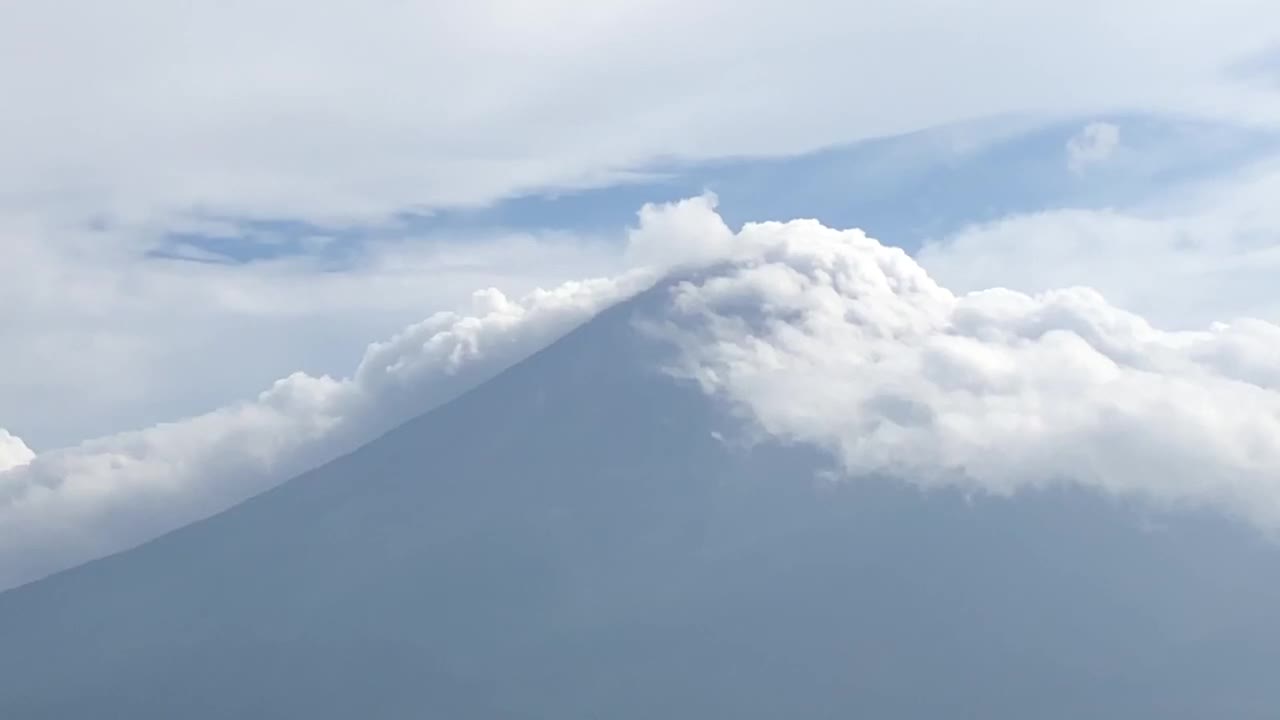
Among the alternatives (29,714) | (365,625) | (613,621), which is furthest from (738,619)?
(29,714)

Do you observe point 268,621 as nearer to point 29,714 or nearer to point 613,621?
point 29,714

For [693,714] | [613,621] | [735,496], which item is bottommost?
[693,714]

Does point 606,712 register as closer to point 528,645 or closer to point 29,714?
point 528,645

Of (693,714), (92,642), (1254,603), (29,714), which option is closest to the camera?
(693,714)

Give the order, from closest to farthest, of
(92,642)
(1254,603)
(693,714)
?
(693,714), (1254,603), (92,642)

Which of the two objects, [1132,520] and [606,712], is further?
[1132,520]

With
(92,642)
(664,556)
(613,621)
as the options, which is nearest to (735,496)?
(664,556)

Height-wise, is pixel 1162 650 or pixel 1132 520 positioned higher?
pixel 1132 520
